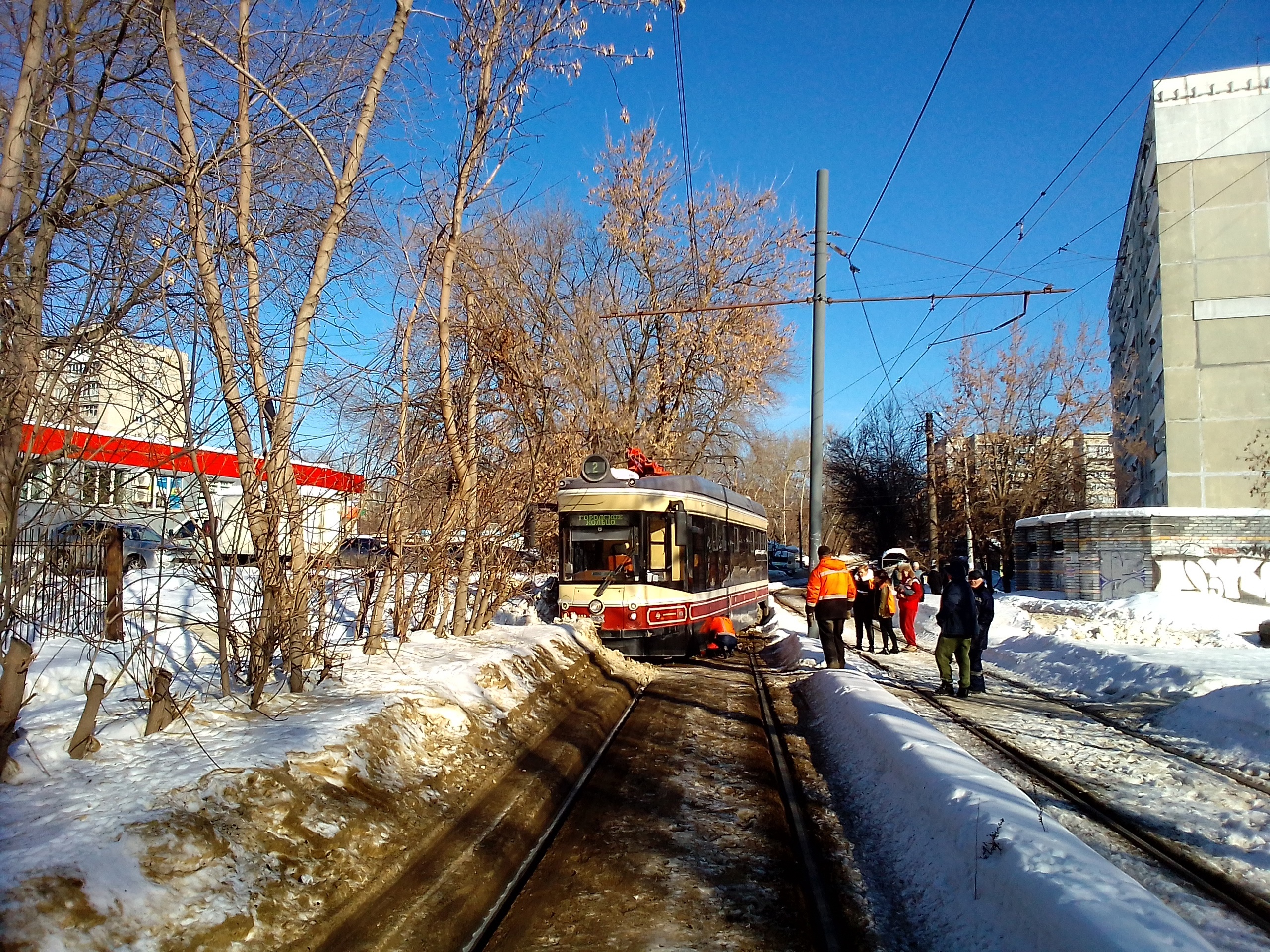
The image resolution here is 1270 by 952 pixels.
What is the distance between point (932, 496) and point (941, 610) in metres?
31.6

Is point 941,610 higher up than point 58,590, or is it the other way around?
point 58,590

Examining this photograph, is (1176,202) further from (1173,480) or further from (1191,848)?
(1191,848)

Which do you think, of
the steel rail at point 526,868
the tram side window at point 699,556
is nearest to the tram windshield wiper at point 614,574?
the tram side window at point 699,556

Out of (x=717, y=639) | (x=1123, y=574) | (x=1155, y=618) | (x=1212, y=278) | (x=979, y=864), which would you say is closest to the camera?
(x=979, y=864)

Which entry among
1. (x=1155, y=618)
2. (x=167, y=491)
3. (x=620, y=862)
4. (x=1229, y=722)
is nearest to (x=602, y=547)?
(x=1229, y=722)

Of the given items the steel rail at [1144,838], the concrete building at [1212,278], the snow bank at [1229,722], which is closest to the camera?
the steel rail at [1144,838]

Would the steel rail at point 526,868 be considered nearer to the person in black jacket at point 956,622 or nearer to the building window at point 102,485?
the building window at point 102,485

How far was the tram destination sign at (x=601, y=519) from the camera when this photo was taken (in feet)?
47.7

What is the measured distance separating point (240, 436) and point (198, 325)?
1.11 m

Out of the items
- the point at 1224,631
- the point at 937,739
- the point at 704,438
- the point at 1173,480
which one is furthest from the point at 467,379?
the point at 1173,480

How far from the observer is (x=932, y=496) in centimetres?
4103

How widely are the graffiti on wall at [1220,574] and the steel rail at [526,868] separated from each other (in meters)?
20.4

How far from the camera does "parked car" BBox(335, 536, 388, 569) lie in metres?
7.47

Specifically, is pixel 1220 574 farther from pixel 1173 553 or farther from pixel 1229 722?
pixel 1229 722
